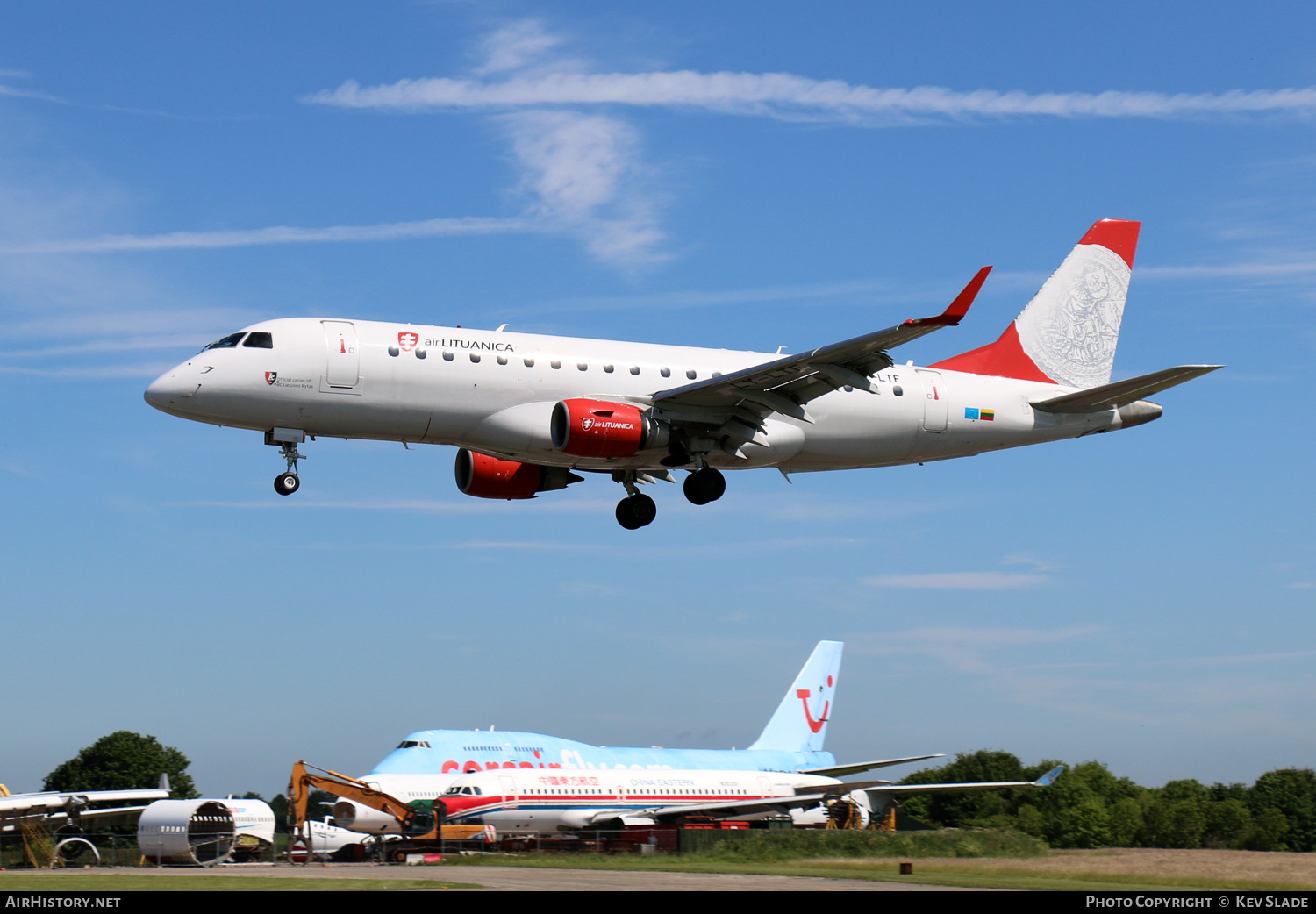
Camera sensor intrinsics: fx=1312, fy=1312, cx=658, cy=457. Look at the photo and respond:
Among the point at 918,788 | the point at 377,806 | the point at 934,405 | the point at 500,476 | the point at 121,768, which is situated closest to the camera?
the point at 500,476

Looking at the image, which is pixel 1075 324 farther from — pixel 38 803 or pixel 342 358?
pixel 38 803

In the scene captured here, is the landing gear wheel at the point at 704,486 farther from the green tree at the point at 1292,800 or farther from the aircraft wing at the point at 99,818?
the green tree at the point at 1292,800

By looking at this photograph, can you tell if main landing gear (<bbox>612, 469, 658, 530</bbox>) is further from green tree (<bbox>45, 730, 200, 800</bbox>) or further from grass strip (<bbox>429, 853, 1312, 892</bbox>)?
green tree (<bbox>45, 730, 200, 800</bbox>)

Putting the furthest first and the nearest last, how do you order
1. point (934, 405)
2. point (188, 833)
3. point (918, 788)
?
point (918, 788)
point (188, 833)
point (934, 405)

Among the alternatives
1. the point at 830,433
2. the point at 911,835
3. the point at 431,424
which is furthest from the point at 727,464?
the point at 911,835

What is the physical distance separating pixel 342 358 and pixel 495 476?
251 inches

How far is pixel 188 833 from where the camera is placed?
4619 centimetres

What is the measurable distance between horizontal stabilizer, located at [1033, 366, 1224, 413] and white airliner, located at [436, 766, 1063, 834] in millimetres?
24688

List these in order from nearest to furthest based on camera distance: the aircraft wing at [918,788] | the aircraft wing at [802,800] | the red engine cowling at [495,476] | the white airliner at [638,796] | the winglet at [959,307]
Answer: the winglet at [959,307]
the red engine cowling at [495,476]
the white airliner at [638,796]
the aircraft wing at [802,800]
the aircraft wing at [918,788]

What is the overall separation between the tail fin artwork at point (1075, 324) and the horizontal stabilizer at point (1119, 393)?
1.82m

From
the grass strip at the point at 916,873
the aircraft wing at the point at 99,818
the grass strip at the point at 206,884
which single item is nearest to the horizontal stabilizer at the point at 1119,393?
the grass strip at the point at 916,873

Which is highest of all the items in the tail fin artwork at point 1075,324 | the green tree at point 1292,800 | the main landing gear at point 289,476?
the tail fin artwork at point 1075,324

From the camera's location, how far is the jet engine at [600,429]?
29.0 meters

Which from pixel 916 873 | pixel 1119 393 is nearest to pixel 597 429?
pixel 1119 393
